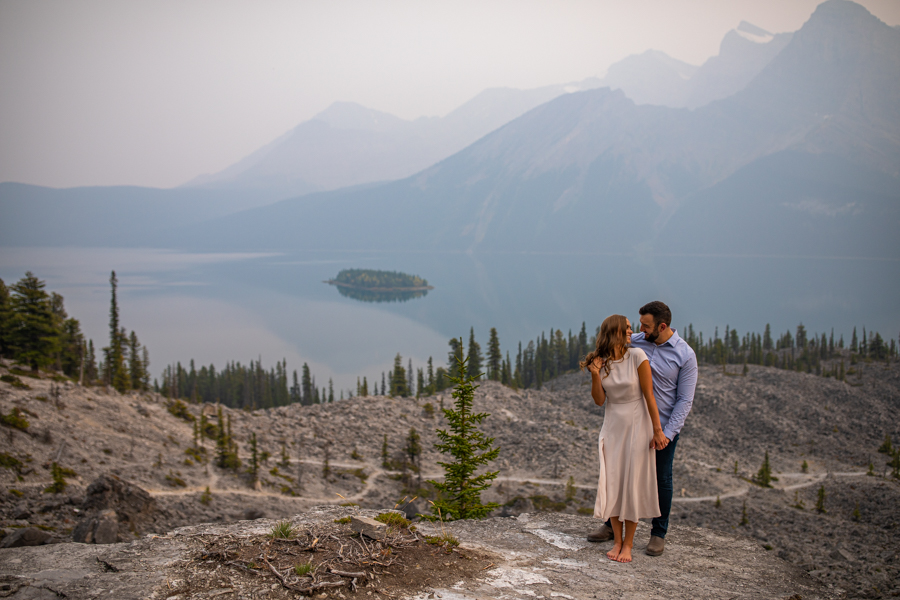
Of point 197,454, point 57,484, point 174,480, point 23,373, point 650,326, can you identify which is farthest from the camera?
point 23,373

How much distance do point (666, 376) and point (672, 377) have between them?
0.09 meters

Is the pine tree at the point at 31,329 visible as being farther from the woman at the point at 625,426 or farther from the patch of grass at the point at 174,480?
the woman at the point at 625,426

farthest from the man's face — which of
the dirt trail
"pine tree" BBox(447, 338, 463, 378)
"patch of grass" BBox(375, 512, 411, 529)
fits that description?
the dirt trail

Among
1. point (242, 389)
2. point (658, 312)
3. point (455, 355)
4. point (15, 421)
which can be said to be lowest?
point (242, 389)

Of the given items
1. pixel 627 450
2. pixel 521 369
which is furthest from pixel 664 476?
pixel 521 369

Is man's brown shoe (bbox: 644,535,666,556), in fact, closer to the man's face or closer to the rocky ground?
the rocky ground

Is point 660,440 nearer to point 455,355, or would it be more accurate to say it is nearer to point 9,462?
point 9,462

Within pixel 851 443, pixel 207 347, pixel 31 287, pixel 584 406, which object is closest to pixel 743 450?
pixel 851 443

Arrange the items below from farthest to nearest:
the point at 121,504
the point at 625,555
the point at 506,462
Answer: the point at 506,462 < the point at 121,504 < the point at 625,555

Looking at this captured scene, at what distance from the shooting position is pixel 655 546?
6.80 m

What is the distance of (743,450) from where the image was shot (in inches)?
1720

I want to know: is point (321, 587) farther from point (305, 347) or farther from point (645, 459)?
point (305, 347)

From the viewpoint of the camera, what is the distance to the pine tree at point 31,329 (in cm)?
3850

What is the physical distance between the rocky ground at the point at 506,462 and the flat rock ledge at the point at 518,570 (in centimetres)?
133
